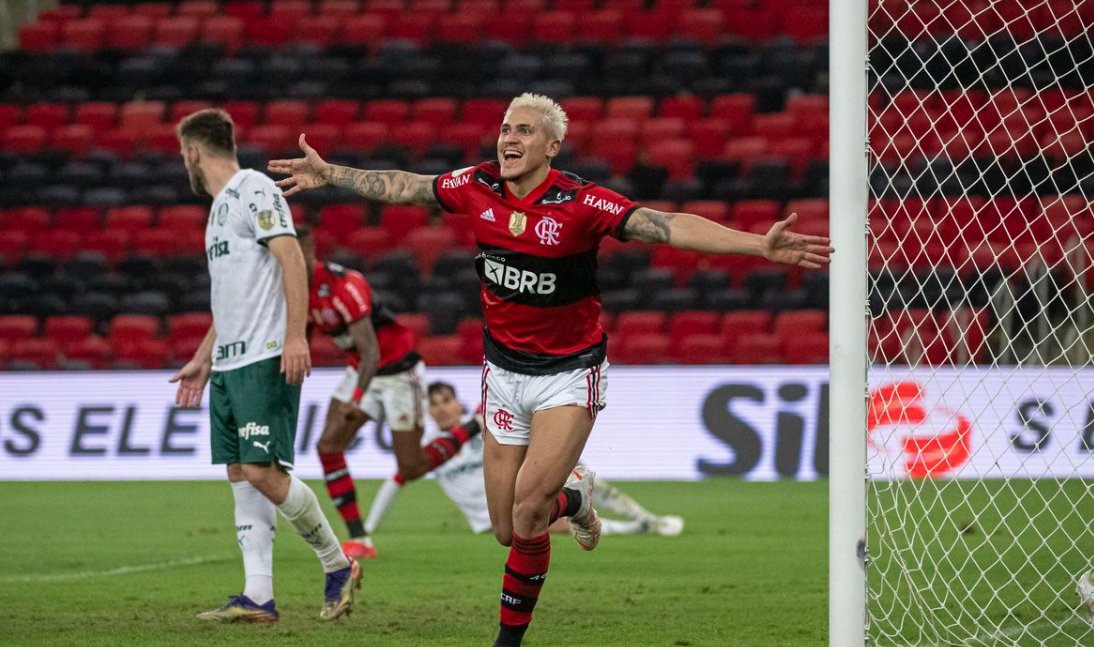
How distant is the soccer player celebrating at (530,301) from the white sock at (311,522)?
1.00 meters

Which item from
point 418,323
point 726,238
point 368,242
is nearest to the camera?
point 726,238

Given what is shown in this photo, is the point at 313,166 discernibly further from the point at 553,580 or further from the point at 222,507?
the point at 222,507

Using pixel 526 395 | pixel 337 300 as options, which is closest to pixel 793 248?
pixel 526 395

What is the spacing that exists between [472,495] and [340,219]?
9.30 m

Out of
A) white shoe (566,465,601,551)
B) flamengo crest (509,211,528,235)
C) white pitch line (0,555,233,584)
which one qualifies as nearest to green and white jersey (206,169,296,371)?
flamengo crest (509,211,528,235)

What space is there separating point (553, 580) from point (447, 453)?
1968mm

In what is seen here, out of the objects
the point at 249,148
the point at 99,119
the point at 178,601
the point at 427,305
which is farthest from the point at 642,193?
the point at 178,601

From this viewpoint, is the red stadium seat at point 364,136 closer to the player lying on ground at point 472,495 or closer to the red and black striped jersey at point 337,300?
the player lying on ground at point 472,495

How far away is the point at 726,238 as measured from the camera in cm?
470

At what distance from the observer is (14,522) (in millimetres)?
10531

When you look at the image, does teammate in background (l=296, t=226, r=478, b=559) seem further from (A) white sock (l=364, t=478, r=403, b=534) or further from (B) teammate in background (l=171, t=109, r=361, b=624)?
(B) teammate in background (l=171, t=109, r=361, b=624)

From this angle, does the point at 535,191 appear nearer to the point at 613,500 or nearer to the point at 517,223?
the point at 517,223

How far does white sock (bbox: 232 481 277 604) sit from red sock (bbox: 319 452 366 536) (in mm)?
2333

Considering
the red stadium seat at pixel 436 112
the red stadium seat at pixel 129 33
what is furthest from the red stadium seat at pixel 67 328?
the red stadium seat at pixel 129 33
